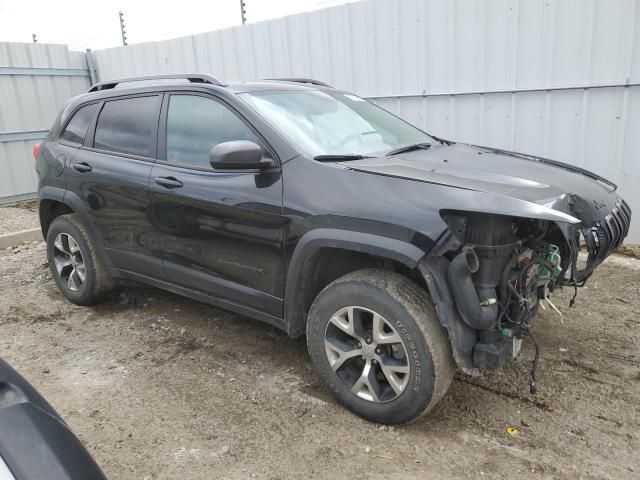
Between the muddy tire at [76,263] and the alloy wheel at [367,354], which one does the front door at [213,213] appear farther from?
the muddy tire at [76,263]

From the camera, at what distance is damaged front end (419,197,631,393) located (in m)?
2.53

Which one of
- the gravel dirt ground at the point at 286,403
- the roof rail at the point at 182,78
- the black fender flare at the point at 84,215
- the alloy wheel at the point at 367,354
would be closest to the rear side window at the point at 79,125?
the roof rail at the point at 182,78

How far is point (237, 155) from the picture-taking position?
9.75 ft

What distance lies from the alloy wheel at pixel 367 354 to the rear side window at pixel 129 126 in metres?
1.92

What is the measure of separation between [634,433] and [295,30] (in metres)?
6.34

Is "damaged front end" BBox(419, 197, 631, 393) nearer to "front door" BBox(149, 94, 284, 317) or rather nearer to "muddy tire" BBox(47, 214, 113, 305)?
"front door" BBox(149, 94, 284, 317)

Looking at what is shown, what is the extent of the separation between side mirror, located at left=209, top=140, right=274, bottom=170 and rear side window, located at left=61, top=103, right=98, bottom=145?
1.93 m

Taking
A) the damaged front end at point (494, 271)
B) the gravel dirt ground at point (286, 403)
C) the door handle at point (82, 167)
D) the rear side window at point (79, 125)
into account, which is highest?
the rear side window at point (79, 125)

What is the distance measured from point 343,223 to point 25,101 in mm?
9040

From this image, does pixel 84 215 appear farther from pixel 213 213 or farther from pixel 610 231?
pixel 610 231

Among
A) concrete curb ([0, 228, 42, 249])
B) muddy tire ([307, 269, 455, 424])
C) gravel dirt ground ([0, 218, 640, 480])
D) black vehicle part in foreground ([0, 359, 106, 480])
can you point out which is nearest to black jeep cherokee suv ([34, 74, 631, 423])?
muddy tire ([307, 269, 455, 424])

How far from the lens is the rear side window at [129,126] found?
386cm

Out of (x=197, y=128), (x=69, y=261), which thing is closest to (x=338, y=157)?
(x=197, y=128)

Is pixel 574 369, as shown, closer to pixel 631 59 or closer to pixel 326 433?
pixel 326 433
